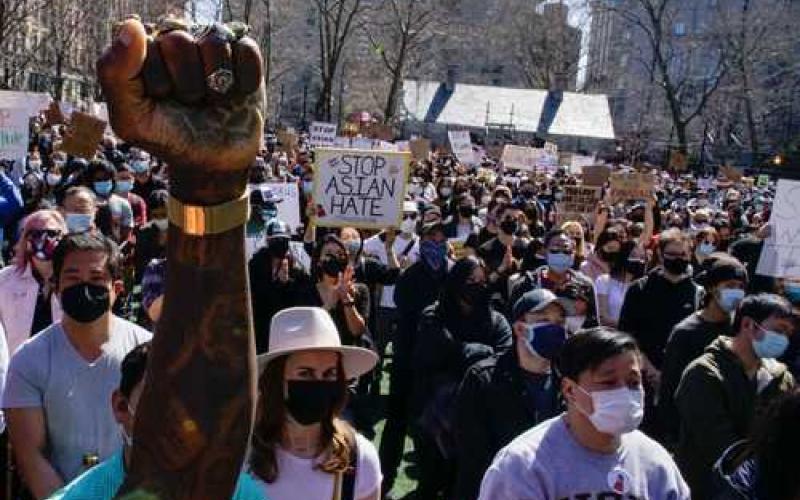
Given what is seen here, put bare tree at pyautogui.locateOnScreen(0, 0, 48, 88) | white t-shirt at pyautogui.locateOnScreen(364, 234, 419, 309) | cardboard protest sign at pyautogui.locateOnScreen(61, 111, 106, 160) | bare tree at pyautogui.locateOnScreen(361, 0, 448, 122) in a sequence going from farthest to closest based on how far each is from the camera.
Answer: bare tree at pyautogui.locateOnScreen(361, 0, 448, 122) → bare tree at pyautogui.locateOnScreen(0, 0, 48, 88) → cardboard protest sign at pyautogui.locateOnScreen(61, 111, 106, 160) → white t-shirt at pyautogui.locateOnScreen(364, 234, 419, 309)

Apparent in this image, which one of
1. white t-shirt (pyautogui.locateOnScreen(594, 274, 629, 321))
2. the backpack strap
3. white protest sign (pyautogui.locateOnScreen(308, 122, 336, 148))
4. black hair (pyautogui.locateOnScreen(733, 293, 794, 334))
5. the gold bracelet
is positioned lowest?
white t-shirt (pyautogui.locateOnScreen(594, 274, 629, 321))

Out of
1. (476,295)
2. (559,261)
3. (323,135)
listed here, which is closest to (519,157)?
(323,135)

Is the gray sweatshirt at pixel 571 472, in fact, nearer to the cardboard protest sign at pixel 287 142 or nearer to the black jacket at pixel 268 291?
the black jacket at pixel 268 291

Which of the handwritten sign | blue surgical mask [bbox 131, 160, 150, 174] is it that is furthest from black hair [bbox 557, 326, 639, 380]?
A: blue surgical mask [bbox 131, 160, 150, 174]

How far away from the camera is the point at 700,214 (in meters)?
13.3

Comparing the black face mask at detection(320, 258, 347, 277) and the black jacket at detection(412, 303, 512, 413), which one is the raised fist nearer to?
the black jacket at detection(412, 303, 512, 413)

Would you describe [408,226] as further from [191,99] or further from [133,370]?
[191,99]

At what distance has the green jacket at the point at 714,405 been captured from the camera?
420 cm

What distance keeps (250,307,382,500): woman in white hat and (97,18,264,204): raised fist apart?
1.82m

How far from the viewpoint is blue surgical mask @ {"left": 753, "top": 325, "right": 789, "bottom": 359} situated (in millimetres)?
4438

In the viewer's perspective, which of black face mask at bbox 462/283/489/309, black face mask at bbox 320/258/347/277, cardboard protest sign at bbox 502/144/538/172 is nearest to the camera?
black face mask at bbox 462/283/489/309

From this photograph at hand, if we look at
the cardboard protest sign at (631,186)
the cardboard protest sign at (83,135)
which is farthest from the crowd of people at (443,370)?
the cardboard protest sign at (631,186)

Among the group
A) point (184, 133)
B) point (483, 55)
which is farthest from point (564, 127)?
point (184, 133)

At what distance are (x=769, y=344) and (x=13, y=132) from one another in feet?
24.2
